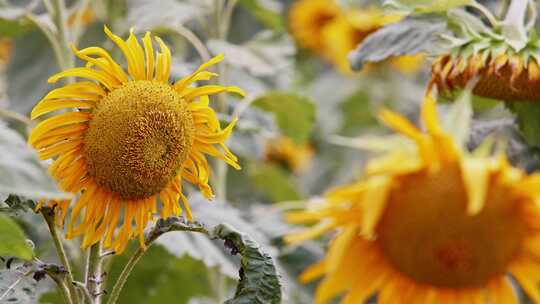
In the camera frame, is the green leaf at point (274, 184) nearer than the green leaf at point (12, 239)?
No

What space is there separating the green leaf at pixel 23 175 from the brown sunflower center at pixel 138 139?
0.65 feet

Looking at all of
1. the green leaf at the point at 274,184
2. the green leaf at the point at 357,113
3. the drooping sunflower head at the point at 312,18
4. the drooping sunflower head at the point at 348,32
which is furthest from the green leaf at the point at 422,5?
the drooping sunflower head at the point at 312,18

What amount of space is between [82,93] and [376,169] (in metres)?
0.31

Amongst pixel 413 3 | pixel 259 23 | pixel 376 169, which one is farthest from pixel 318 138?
pixel 376 169

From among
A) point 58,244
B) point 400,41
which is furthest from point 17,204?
point 400,41

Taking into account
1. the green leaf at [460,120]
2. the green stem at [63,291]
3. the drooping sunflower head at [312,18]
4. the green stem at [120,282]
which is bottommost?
the drooping sunflower head at [312,18]

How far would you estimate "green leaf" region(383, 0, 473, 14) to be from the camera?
1.05m

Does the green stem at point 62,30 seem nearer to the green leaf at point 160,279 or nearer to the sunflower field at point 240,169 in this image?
the sunflower field at point 240,169

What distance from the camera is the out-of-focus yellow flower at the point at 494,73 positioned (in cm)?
103

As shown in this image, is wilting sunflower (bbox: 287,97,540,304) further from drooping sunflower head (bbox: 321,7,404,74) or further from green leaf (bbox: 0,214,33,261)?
drooping sunflower head (bbox: 321,7,404,74)

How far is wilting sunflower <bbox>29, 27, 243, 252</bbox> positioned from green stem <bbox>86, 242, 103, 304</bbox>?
15 mm

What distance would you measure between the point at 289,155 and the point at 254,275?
1.89 m

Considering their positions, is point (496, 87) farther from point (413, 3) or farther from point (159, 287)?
point (159, 287)

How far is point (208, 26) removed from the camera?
5.66 ft
